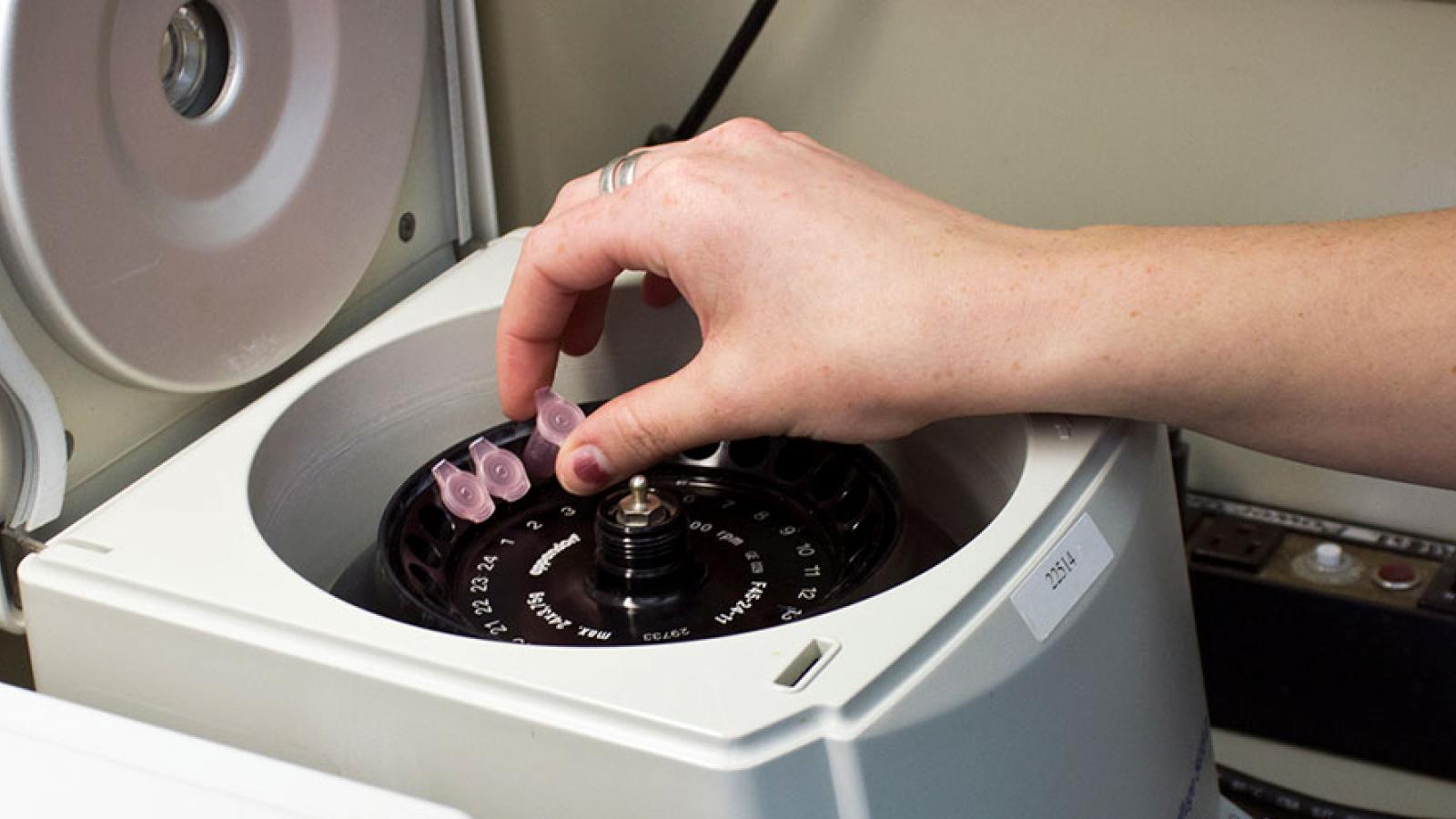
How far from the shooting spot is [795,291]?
2.20 ft

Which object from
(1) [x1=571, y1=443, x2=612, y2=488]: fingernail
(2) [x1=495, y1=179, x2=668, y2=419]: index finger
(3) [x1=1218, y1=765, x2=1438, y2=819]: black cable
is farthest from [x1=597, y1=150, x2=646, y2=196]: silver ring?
(3) [x1=1218, y1=765, x2=1438, y2=819]: black cable

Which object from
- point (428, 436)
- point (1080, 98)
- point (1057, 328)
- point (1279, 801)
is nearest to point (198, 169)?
point (428, 436)

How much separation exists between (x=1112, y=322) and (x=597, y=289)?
298 mm

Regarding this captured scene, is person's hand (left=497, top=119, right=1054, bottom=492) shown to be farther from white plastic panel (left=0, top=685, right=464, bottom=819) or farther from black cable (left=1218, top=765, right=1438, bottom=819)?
black cable (left=1218, top=765, right=1438, bottom=819)

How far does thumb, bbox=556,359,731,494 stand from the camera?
0.69 metres

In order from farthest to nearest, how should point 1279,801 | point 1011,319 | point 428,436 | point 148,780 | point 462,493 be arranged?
point 1279,801, point 428,436, point 462,493, point 1011,319, point 148,780

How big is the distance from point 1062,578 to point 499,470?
299mm

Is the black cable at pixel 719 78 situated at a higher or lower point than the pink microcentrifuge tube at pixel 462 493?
higher

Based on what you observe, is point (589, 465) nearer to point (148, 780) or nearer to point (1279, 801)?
point (148, 780)

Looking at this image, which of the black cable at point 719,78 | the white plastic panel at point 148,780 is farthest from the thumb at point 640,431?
the black cable at point 719,78

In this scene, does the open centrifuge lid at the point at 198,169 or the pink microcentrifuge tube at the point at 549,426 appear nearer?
the open centrifuge lid at the point at 198,169

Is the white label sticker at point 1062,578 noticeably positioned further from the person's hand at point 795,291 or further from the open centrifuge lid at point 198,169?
the open centrifuge lid at point 198,169

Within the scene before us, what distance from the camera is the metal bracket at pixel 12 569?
0.71 meters

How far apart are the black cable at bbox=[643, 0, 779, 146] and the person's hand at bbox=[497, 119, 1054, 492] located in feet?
1.05
